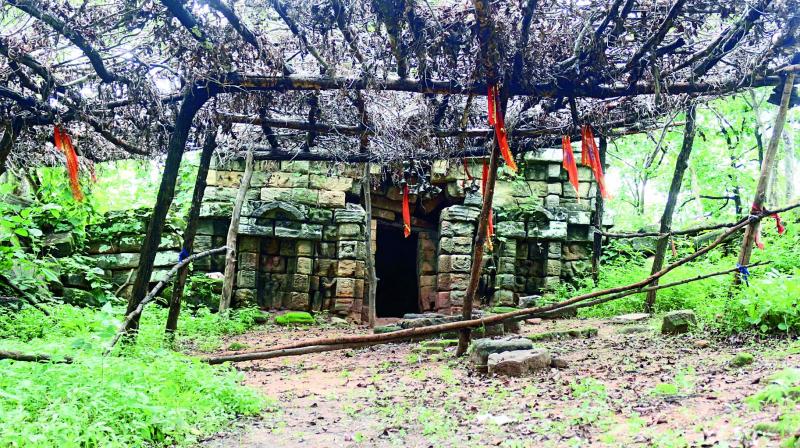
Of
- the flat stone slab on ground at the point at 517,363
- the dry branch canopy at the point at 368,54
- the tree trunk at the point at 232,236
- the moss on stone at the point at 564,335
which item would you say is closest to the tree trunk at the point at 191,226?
the dry branch canopy at the point at 368,54

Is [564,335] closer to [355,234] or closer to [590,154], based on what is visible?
[590,154]

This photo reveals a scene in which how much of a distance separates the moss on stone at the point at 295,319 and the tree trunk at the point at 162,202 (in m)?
5.14

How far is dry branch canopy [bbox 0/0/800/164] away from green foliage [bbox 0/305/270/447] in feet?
8.81

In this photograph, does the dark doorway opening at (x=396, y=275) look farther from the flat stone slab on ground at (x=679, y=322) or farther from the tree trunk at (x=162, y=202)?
the tree trunk at (x=162, y=202)

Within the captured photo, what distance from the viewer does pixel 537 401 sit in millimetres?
4758

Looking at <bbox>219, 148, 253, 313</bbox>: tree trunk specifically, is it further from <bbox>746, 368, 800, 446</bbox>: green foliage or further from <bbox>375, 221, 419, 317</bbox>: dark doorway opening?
<bbox>746, 368, 800, 446</bbox>: green foliage

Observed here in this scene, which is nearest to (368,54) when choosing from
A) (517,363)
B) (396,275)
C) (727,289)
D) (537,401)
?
(517,363)

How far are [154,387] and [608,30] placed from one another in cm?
471

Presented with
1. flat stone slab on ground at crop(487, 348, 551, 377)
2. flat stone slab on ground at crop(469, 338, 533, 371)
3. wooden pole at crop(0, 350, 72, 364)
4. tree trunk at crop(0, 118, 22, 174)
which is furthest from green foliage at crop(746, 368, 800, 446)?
tree trunk at crop(0, 118, 22, 174)

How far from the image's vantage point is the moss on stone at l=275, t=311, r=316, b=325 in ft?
37.7

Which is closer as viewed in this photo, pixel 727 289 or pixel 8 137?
pixel 8 137

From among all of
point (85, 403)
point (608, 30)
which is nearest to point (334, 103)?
point (608, 30)

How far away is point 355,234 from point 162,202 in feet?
21.6

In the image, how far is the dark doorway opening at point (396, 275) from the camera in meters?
16.8
